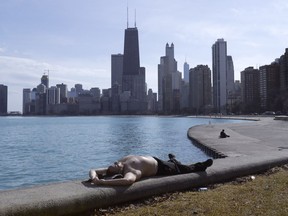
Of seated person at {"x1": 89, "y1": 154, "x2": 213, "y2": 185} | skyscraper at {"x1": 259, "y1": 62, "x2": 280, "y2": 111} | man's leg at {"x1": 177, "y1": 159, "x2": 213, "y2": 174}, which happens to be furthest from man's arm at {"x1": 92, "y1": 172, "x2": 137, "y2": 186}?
skyscraper at {"x1": 259, "y1": 62, "x2": 280, "y2": 111}

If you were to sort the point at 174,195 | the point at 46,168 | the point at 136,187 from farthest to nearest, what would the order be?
the point at 46,168 < the point at 174,195 < the point at 136,187

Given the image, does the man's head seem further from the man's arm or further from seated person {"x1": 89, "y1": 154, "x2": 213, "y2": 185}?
the man's arm

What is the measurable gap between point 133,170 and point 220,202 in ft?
5.79

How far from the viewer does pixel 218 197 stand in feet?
24.0

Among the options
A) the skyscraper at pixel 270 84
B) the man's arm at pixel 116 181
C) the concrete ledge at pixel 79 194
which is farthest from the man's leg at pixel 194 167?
the skyscraper at pixel 270 84

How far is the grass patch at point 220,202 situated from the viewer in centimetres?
627

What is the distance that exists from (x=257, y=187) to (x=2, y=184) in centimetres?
1169

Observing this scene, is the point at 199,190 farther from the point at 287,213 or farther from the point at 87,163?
the point at 87,163

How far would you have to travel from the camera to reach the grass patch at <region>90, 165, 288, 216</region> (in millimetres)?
6266

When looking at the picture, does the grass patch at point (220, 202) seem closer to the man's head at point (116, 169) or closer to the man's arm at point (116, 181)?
the man's arm at point (116, 181)

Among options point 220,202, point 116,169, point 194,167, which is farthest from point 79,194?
point 194,167

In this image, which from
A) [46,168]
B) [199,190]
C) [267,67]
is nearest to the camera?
[199,190]

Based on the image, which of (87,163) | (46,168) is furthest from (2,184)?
(87,163)

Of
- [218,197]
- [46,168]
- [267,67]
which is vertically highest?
[267,67]
